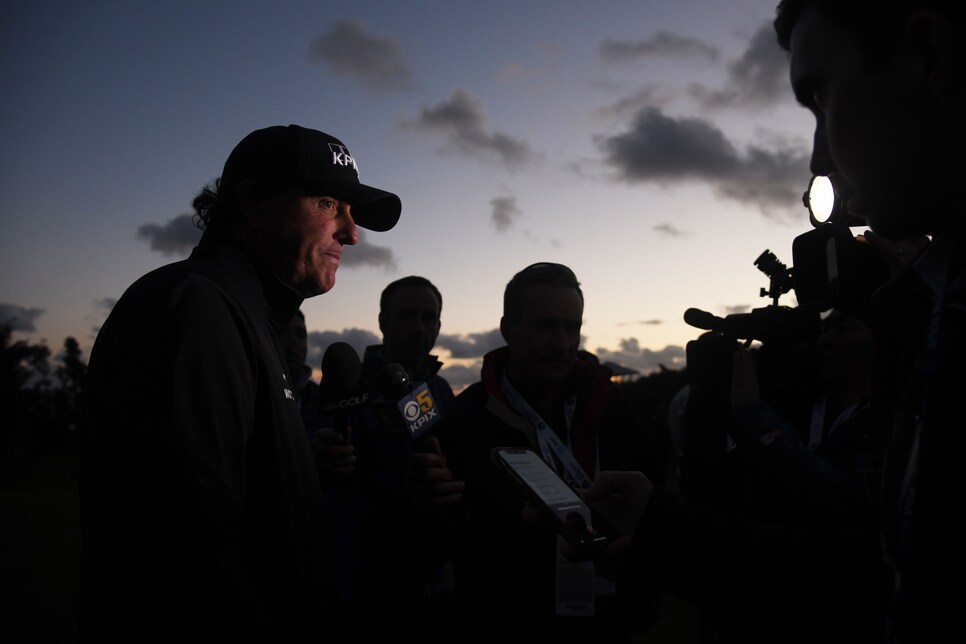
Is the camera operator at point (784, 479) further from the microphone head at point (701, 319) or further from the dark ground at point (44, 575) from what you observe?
the dark ground at point (44, 575)

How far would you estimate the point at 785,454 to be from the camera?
269cm

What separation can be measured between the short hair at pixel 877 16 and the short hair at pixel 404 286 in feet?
15.1

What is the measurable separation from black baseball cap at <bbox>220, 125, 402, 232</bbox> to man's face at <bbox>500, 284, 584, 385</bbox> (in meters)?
1.40

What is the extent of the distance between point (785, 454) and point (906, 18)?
83.4 inches

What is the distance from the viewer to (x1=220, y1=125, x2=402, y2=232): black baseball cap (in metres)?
2.36

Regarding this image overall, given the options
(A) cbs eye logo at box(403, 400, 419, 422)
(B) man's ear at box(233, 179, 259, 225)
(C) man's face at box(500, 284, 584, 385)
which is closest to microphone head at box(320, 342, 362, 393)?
(A) cbs eye logo at box(403, 400, 419, 422)

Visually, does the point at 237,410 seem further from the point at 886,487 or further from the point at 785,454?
the point at 785,454

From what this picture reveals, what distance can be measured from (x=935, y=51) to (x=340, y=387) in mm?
2496

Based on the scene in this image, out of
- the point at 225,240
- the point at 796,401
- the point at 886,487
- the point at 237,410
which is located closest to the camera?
the point at 886,487

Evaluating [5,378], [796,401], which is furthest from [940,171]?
[5,378]

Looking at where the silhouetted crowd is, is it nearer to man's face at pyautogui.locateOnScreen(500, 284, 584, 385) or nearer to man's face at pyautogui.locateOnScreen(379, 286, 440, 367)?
man's face at pyautogui.locateOnScreen(500, 284, 584, 385)

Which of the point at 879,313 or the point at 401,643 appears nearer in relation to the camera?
the point at 879,313

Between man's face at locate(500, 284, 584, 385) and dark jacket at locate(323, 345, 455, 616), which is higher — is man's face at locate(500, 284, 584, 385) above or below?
above

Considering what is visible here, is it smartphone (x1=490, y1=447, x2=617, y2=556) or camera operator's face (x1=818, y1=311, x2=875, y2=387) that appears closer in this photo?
smartphone (x1=490, y1=447, x2=617, y2=556)
